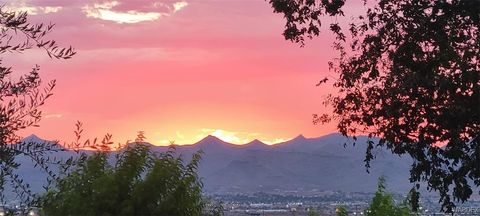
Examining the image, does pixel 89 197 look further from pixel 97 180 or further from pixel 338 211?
pixel 338 211

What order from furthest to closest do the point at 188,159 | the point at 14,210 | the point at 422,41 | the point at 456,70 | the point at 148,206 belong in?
the point at 422,41 < the point at 456,70 < the point at 188,159 < the point at 148,206 < the point at 14,210

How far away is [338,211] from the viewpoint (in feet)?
62.6

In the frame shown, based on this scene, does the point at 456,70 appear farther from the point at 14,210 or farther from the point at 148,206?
the point at 14,210

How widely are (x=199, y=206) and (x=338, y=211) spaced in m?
10.1

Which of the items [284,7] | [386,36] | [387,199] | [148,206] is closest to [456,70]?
[386,36]

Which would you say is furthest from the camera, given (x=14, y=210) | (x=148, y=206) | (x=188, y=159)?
(x=188, y=159)

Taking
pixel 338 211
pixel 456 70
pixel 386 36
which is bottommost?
pixel 338 211

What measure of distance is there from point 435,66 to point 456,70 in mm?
568

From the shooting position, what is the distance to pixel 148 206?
9.23m

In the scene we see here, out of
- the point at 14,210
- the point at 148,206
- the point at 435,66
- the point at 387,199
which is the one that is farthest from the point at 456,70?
the point at 14,210

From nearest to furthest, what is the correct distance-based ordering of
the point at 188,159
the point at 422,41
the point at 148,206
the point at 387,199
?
the point at 148,206 → the point at 188,159 → the point at 422,41 → the point at 387,199

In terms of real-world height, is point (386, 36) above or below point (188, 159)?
above

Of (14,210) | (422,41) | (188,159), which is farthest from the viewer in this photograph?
(422,41)

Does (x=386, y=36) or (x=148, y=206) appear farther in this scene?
(x=386, y=36)
